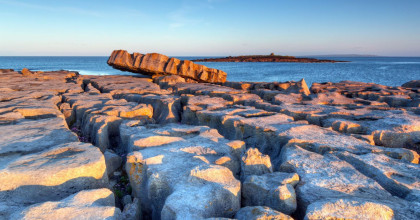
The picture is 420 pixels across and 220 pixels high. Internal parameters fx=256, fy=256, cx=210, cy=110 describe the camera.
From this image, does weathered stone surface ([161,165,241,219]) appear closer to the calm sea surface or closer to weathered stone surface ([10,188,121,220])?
weathered stone surface ([10,188,121,220])

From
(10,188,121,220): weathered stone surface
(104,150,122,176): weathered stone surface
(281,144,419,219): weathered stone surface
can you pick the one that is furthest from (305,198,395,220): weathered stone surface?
(104,150,122,176): weathered stone surface

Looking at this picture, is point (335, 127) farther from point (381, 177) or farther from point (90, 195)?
point (90, 195)

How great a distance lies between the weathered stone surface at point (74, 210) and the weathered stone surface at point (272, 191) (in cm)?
184

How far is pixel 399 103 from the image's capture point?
422 inches

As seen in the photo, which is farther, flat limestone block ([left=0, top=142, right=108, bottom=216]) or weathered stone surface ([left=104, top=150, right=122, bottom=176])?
weathered stone surface ([left=104, top=150, right=122, bottom=176])

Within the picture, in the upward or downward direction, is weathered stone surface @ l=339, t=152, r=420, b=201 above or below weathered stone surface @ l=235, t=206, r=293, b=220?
below

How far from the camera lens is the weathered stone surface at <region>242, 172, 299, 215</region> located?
3.35m

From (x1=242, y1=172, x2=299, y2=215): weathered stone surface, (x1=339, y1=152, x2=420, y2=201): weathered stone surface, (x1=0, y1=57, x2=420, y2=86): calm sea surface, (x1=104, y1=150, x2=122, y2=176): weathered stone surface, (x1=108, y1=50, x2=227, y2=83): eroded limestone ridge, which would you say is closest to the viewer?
(x1=242, y1=172, x2=299, y2=215): weathered stone surface

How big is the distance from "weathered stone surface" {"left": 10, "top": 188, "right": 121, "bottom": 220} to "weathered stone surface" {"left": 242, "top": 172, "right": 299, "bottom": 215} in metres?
1.84

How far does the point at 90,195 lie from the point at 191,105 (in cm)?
599

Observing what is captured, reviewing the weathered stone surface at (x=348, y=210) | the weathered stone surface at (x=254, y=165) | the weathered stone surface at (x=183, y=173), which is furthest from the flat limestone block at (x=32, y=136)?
the weathered stone surface at (x=348, y=210)

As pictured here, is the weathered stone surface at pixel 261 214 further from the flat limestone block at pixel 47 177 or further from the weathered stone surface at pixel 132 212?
the flat limestone block at pixel 47 177

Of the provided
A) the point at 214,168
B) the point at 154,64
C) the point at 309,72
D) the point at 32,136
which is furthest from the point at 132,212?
the point at 309,72

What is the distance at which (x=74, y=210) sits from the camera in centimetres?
316
